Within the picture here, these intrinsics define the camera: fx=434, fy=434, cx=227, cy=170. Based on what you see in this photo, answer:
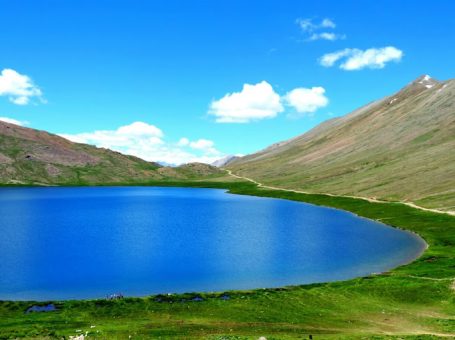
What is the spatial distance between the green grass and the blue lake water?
6918 millimetres

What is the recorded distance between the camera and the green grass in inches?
1784

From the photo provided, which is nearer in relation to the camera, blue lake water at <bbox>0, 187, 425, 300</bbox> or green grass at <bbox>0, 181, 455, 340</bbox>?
green grass at <bbox>0, 181, 455, 340</bbox>

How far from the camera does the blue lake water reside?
68500 millimetres

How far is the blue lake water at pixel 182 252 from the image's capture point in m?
68.5

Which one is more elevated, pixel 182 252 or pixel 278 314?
pixel 182 252

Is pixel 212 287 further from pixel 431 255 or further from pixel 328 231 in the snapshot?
pixel 328 231

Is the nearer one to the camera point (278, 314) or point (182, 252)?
point (278, 314)

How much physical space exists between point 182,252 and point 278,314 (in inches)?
1643

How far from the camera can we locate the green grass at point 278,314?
4531 cm

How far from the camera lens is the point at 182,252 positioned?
91.4m

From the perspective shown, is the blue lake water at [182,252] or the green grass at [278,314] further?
the blue lake water at [182,252]

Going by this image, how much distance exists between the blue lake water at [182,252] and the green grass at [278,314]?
272 inches

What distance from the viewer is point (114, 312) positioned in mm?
53594

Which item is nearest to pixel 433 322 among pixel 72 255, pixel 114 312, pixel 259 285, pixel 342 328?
Answer: pixel 342 328
